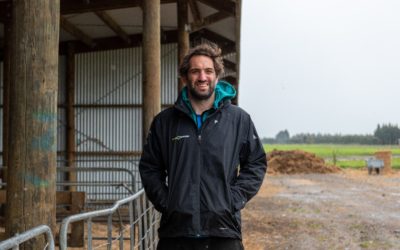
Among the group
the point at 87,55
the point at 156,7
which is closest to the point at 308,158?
the point at 87,55

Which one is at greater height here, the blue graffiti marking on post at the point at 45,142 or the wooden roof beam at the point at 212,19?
the wooden roof beam at the point at 212,19

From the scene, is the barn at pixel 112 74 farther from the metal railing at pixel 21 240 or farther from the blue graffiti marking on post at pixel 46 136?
the metal railing at pixel 21 240

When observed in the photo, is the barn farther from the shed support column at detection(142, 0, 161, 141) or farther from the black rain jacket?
the black rain jacket

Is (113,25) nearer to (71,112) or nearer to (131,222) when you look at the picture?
(71,112)

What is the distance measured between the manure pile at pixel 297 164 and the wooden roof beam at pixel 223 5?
82.2 feet

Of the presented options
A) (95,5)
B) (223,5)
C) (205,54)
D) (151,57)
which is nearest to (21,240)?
(205,54)

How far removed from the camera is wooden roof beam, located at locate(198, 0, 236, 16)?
11.4 meters

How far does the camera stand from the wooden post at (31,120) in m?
3.18

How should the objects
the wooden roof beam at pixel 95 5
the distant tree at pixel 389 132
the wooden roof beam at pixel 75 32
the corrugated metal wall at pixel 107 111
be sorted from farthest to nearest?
the distant tree at pixel 389 132 < the corrugated metal wall at pixel 107 111 < the wooden roof beam at pixel 75 32 < the wooden roof beam at pixel 95 5

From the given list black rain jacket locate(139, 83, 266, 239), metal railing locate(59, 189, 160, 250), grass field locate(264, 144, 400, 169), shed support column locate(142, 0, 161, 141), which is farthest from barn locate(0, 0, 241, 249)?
grass field locate(264, 144, 400, 169)

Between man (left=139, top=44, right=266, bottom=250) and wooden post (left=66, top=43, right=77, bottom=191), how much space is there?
10.7 m

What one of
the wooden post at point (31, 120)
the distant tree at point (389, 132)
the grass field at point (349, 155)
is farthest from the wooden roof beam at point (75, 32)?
the distant tree at point (389, 132)

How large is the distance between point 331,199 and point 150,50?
12.7 meters

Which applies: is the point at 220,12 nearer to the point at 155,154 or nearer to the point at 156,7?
the point at 156,7
